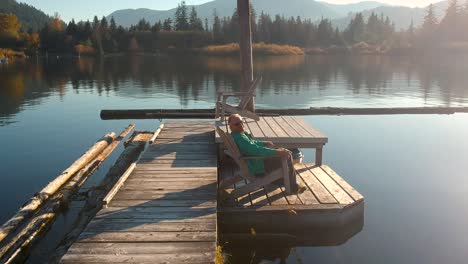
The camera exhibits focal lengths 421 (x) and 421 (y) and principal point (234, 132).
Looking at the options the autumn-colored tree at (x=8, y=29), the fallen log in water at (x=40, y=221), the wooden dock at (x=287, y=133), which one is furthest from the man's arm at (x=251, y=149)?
the autumn-colored tree at (x=8, y=29)

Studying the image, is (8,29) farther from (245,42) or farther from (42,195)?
(42,195)

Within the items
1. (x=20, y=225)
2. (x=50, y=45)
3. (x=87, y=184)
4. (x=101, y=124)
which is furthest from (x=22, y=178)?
(x=50, y=45)

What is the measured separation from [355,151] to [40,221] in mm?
11593

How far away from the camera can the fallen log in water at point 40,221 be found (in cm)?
749

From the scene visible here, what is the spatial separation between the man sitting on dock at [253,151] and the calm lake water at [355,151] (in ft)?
5.12

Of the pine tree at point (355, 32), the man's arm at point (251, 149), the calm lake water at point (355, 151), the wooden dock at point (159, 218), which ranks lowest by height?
the calm lake water at point (355, 151)

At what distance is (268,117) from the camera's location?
13383 millimetres

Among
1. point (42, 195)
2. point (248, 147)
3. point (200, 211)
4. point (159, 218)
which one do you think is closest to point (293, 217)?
point (248, 147)

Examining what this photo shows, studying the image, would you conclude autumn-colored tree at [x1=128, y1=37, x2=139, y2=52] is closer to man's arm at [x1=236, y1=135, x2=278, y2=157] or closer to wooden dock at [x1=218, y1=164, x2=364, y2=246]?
wooden dock at [x1=218, y1=164, x2=364, y2=246]

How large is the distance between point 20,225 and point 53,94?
97.3 feet

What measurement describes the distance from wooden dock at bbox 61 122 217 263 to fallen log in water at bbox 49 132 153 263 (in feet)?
2.86

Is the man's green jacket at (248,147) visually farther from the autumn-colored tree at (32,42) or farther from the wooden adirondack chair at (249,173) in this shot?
the autumn-colored tree at (32,42)

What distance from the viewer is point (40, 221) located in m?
8.77

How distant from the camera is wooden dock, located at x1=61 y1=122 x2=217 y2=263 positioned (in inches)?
217
